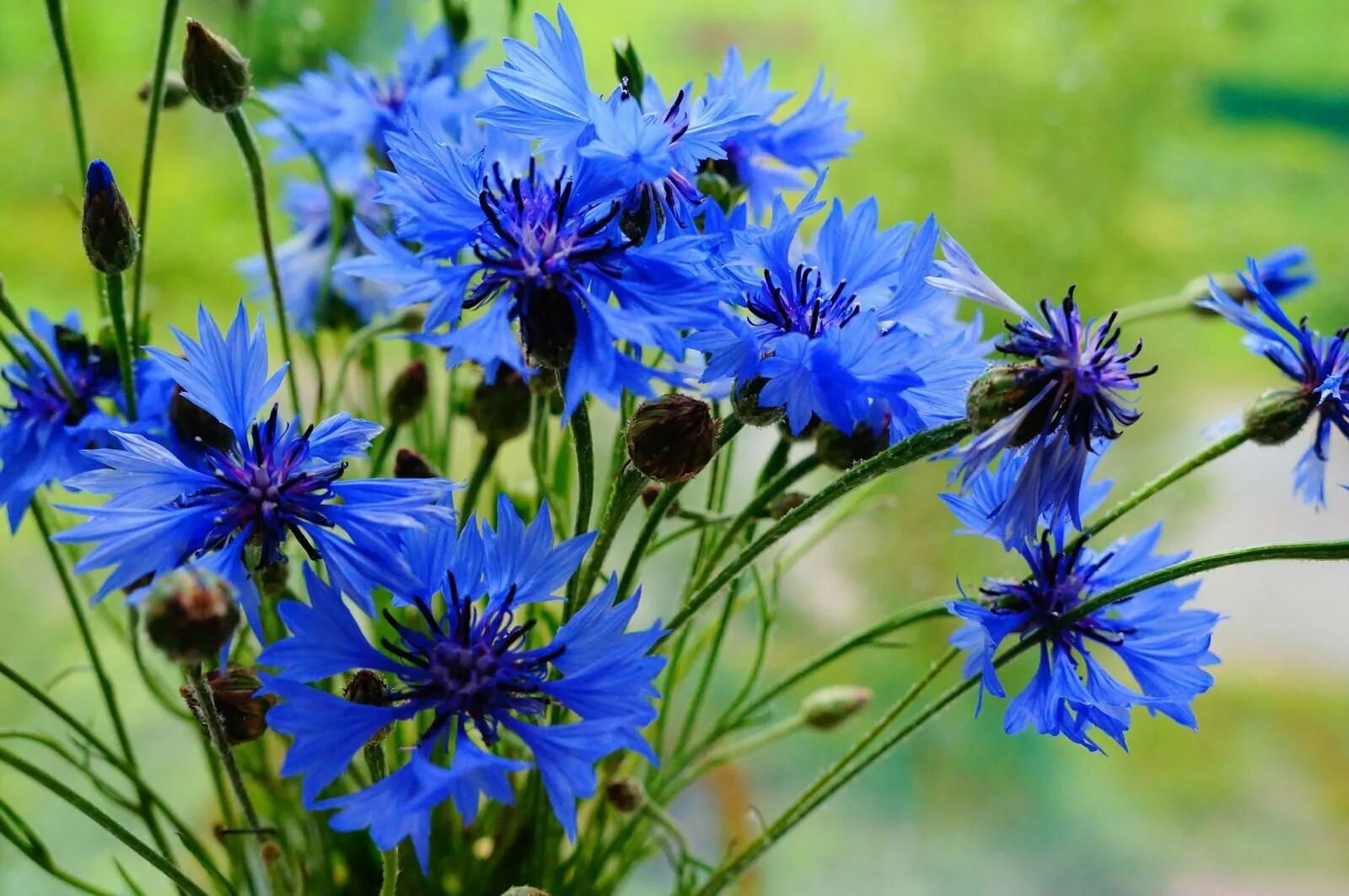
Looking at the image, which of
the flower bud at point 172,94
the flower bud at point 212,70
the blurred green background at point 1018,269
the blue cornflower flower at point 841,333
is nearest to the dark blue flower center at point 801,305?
the blue cornflower flower at point 841,333

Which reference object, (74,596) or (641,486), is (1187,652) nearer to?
(641,486)

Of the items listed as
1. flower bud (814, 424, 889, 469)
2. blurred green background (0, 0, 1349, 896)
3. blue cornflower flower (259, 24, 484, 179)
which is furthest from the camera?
blurred green background (0, 0, 1349, 896)

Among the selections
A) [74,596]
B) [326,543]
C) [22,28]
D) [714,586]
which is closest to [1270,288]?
[714,586]

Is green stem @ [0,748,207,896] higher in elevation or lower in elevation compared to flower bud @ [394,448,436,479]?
lower

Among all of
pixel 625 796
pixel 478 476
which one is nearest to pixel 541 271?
pixel 478 476

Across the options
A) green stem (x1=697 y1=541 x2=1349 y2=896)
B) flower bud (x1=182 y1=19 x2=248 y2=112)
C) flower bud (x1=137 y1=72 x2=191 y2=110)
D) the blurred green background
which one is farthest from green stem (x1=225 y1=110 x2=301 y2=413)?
the blurred green background

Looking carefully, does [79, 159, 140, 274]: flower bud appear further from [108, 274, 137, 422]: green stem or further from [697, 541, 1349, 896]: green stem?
[697, 541, 1349, 896]: green stem

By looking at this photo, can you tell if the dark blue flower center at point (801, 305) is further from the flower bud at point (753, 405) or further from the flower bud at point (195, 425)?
the flower bud at point (195, 425)

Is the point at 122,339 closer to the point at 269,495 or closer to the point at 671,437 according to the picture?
the point at 269,495
